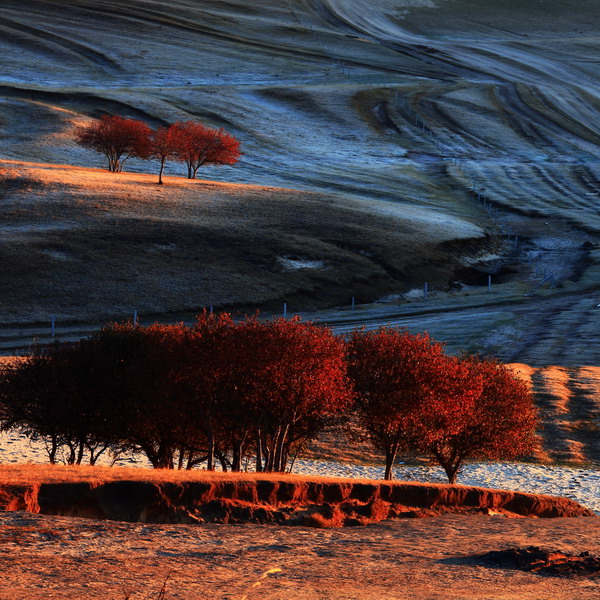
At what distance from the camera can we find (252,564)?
709 inches

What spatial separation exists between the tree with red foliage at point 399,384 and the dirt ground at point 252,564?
14.2m

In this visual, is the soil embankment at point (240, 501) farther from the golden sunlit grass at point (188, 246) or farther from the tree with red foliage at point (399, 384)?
the golden sunlit grass at point (188, 246)

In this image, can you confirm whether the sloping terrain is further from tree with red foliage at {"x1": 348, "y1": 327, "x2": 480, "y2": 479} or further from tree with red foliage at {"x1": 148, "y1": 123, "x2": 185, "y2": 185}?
tree with red foliage at {"x1": 348, "y1": 327, "x2": 480, "y2": 479}

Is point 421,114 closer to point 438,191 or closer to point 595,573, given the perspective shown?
point 438,191

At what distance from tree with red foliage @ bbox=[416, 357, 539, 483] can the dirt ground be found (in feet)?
56.8

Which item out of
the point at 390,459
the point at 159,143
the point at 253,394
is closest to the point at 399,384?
the point at 390,459

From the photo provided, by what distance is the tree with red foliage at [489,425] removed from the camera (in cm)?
3966

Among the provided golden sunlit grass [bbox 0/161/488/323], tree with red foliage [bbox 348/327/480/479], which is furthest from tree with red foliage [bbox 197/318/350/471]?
golden sunlit grass [bbox 0/161/488/323]

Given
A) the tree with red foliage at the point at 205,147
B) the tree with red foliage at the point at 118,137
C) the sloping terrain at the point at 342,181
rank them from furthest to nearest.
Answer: the tree with red foliage at the point at 205,147 → the tree with red foliage at the point at 118,137 → the sloping terrain at the point at 342,181

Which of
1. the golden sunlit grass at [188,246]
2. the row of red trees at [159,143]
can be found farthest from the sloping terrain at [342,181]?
the row of red trees at [159,143]

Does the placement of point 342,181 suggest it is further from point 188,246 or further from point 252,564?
point 252,564

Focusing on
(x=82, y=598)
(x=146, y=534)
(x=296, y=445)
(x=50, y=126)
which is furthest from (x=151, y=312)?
(x=50, y=126)

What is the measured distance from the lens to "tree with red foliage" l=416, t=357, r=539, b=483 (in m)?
39.7

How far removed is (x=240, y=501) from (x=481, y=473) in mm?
24435
